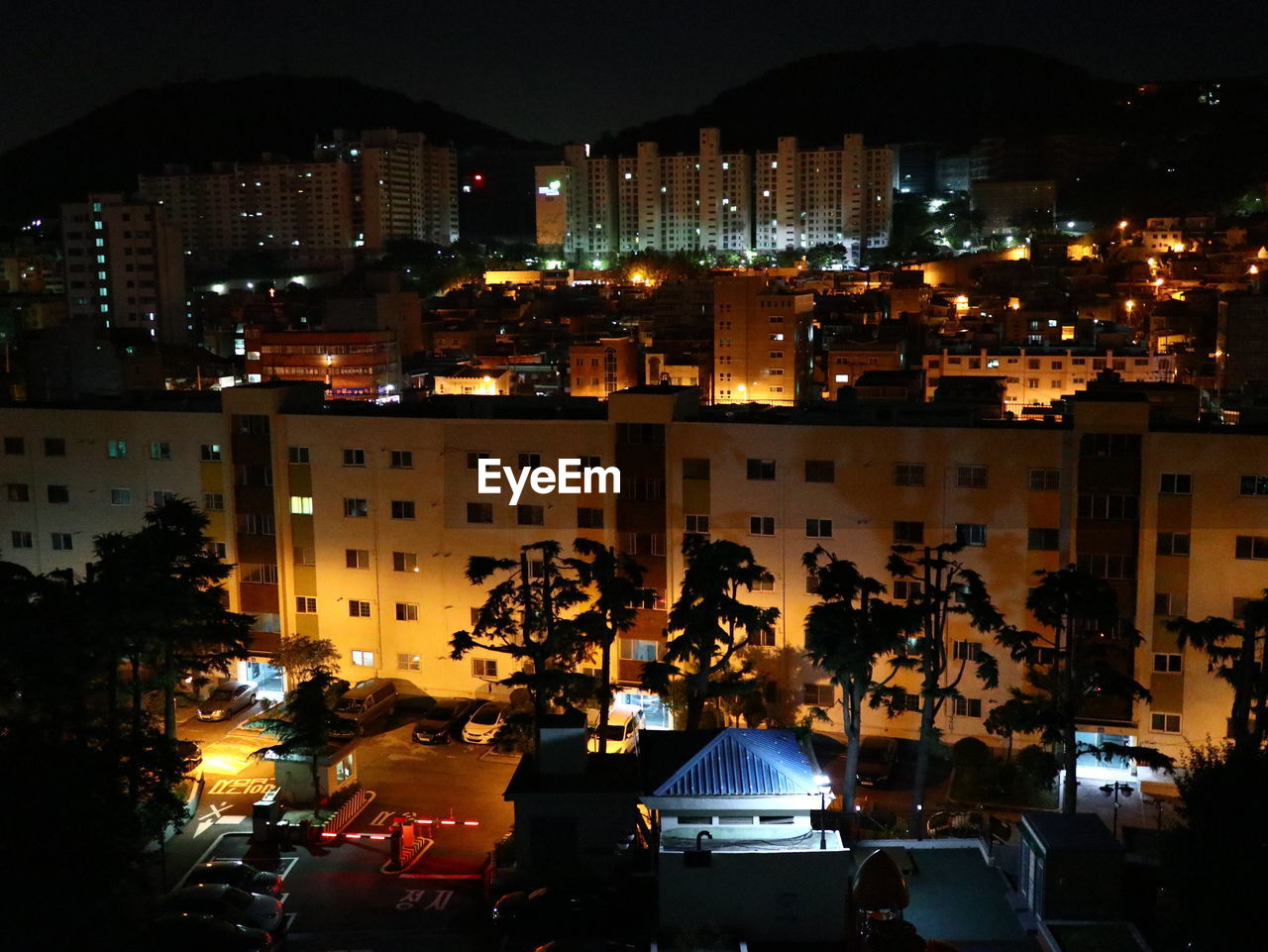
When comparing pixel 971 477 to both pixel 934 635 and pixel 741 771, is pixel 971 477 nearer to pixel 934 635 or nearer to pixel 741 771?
pixel 934 635

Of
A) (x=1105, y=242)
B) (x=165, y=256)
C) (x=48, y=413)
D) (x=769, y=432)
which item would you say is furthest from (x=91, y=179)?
(x=769, y=432)

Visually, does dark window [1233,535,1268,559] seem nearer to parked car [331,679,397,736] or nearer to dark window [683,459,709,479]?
dark window [683,459,709,479]

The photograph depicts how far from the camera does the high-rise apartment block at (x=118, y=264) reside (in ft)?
140

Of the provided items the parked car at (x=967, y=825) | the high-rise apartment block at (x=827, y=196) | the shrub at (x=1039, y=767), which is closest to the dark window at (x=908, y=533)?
the shrub at (x=1039, y=767)

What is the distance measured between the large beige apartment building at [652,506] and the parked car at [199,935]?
17.0 ft

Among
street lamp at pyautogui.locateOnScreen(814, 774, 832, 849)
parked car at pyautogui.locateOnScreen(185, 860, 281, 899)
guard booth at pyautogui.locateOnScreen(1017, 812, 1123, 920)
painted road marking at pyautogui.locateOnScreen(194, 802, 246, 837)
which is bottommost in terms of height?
painted road marking at pyautogui.locateOnScreen(194, 802, 246, 837)

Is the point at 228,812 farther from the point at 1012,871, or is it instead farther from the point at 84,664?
the point at 1012,871

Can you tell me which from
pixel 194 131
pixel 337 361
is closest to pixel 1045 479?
pixel 337 361

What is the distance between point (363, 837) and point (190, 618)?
242cm

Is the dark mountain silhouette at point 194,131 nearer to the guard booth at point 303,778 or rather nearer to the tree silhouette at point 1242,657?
the guard booth at point 303,778

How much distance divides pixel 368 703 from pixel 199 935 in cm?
461

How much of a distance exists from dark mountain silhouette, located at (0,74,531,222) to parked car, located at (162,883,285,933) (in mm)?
70471

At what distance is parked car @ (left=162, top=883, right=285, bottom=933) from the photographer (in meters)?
7.61

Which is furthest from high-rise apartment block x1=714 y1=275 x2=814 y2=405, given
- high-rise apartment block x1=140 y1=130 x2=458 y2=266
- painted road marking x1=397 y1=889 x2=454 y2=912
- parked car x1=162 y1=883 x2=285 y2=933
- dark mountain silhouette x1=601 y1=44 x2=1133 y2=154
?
dark mountain silhouette x1=601 y1=44 x2=1133 y2=154
